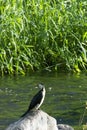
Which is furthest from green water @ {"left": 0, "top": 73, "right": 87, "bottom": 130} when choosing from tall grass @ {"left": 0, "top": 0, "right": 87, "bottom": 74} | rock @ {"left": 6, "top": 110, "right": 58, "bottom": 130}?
rock @ {"left": 6, "top": 110, "right": 58, "bottom": 130}

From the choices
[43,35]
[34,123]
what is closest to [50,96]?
[43,35]

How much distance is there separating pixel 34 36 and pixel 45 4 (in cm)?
76

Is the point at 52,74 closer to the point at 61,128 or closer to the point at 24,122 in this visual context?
the point at 61,128

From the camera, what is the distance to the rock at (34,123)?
21.8 feet

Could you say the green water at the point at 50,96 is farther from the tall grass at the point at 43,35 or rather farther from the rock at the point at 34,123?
the rock at the point at 34,123

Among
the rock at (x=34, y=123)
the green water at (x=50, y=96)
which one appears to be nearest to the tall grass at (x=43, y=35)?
the green water at (x=50, y=96)

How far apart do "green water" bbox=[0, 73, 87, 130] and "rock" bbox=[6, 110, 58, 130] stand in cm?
203

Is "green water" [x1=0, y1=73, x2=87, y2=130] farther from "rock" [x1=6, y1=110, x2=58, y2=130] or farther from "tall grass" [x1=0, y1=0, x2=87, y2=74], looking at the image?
"rock" [x1=6, y1=110, x2=58, y2=130]

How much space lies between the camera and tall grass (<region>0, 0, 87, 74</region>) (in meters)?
12.7

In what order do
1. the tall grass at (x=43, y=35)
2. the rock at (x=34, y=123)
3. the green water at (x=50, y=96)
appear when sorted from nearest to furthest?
the rock at (x=34, y=123), the green water at (x=50, y=96), the tall grass at (x=43, y=35)

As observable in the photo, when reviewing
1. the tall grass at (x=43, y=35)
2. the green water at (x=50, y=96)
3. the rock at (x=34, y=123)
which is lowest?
the green water at (x=50, y=96)

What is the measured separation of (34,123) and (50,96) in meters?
4.50

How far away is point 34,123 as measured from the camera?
678 cm

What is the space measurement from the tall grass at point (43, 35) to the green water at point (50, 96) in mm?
312
